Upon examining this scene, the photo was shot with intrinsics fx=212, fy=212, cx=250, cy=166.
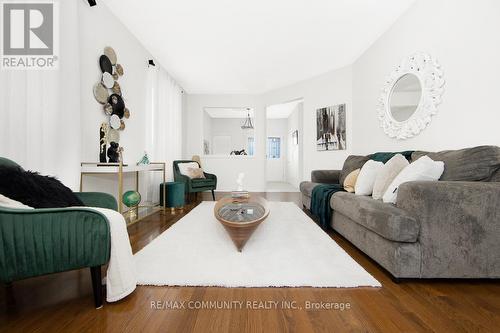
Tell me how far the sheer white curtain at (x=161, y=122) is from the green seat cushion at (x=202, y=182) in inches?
28.5

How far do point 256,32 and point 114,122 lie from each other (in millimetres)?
2501

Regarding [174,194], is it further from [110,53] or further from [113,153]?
[110,53]

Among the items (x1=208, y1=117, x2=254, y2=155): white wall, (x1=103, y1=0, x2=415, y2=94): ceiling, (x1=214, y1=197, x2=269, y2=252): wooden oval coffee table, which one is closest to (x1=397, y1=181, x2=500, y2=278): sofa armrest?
(x1=214, y1=197, x2=269, y2=252): wooden oval coffee table

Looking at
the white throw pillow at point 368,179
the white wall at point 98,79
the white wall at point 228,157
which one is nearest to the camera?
the white throw pillow at point 368,179

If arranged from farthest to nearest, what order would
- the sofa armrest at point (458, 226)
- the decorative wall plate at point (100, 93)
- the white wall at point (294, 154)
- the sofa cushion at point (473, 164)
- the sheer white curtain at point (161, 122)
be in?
the white wall at point (294, 154) → the sheer white curtain at point (161, 122) → the decorative wall plate at point (100, 93) → the sofa cushion at point (473, 164) → the sofa armrest at point (458, 226)

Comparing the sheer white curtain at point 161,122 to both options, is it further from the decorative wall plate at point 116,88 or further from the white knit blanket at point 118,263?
the white knit blanket at point 118,263

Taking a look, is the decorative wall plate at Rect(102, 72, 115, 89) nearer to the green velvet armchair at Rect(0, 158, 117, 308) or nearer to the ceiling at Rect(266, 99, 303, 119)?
the green velvet armchair at Rect(0, 158, 117, 308)

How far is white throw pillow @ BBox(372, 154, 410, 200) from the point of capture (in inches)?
82.3

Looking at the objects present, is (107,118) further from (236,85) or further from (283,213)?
(236,85)

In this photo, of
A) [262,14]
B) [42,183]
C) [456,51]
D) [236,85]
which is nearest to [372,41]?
[456,51]

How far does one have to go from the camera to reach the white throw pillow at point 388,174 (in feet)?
6.86

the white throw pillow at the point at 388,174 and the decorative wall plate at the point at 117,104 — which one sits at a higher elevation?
the decorative wall plate at the point at 117,104
